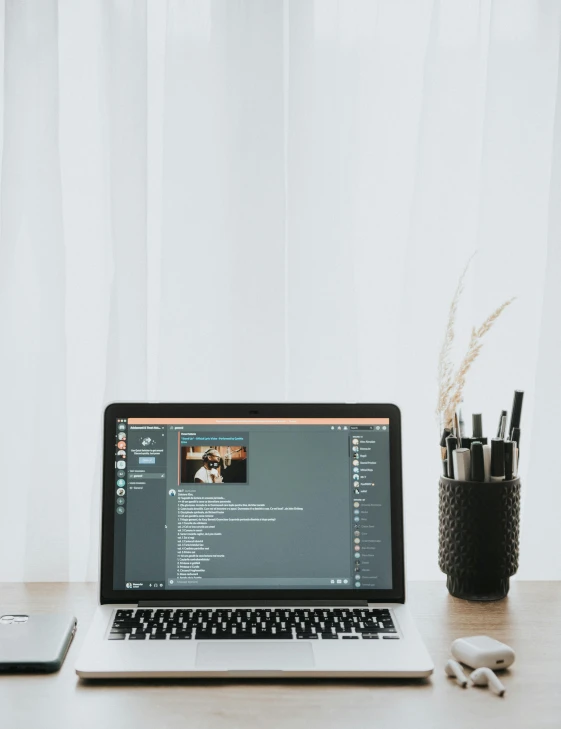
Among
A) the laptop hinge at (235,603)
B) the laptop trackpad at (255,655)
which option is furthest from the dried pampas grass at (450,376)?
the laptop trackpad at (255,655)

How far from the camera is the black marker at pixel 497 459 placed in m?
1.06

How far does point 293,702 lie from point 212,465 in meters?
0.35

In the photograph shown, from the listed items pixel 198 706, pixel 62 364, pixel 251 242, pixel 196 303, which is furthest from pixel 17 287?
pixel 198 706

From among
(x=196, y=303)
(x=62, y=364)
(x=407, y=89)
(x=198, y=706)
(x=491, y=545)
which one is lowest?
(x=198, y=706)

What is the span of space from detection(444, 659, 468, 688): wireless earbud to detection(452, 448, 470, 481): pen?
0.97ft

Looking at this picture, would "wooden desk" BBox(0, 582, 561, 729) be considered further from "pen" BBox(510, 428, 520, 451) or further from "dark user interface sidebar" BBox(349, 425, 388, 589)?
"pen" BBox(510, 428, 520, 451)

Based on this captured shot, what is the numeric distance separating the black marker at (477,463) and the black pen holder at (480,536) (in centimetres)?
1

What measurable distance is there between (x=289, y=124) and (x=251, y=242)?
0.71 ft

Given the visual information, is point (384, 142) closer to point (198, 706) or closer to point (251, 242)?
point (251, 242)

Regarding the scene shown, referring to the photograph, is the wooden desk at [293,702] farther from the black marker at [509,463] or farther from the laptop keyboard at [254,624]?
the black marker at [509,463]

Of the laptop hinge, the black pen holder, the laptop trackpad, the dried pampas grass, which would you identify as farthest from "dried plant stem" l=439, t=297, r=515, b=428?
the laptop trackpad

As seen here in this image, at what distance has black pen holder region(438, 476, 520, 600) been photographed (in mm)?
1072

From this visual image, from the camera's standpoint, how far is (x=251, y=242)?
1.28 meters

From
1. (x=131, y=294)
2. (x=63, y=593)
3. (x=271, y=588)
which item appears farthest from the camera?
(x=131, y=294)
